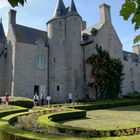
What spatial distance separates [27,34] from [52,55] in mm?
4014

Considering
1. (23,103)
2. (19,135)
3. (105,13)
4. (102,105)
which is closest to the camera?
(19,135)

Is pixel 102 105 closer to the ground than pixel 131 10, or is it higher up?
closer to the ground

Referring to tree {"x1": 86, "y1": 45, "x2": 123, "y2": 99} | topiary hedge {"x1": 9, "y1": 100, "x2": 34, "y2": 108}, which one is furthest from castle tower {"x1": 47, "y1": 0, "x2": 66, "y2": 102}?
topiary hedge {"x1": 9, "y1": 100, "x2": 34, "y2": 108}

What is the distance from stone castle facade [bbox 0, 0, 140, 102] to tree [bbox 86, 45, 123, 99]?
132 cm

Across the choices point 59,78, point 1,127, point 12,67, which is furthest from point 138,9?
point 59,78

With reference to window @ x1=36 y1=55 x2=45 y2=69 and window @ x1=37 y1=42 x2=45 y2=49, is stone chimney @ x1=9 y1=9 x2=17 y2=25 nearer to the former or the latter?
window @ x1=37 y1=42 x2=45 y2=49

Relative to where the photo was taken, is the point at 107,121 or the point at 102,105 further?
the point at 102,105

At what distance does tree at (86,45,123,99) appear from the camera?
28359mm

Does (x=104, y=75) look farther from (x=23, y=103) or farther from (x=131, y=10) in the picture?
(x=131, y=10)

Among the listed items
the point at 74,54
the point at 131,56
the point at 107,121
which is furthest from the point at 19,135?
the point at 131,56

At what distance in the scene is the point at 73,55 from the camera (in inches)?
1161

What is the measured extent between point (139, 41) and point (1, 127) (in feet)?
24.5

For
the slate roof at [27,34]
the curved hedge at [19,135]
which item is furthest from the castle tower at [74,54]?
the curved hedge at [19,135]

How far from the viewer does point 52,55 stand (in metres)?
29.3
